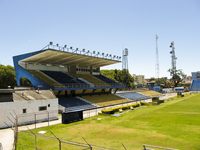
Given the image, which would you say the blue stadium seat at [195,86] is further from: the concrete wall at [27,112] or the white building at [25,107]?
the concrete wall at [27,112]

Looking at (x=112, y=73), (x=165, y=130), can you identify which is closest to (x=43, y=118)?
(x=165, y=130)

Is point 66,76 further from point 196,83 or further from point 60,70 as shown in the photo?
point 196,83

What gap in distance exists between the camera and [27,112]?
35031mm

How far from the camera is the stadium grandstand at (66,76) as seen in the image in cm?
→ 5238

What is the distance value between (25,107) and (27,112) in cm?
91

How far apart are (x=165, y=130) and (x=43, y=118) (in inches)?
769

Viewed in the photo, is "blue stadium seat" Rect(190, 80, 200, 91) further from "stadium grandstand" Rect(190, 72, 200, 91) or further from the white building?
the white building

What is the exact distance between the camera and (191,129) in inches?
1088

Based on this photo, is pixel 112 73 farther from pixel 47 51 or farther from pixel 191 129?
pixel 191 129

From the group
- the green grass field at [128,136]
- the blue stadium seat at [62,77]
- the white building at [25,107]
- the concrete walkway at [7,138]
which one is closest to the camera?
the green grass field at [128,136]

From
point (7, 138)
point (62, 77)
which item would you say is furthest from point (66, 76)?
point (7, 138)

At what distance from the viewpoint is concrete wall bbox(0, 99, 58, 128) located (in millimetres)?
31844

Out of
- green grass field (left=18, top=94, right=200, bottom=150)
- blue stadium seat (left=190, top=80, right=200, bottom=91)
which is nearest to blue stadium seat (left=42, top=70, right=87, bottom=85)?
green grass field (left=18, top=94, right=200, bottom=150)

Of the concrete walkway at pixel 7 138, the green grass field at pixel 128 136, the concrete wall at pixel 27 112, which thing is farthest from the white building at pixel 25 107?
the green grass field at pixel 128 136
